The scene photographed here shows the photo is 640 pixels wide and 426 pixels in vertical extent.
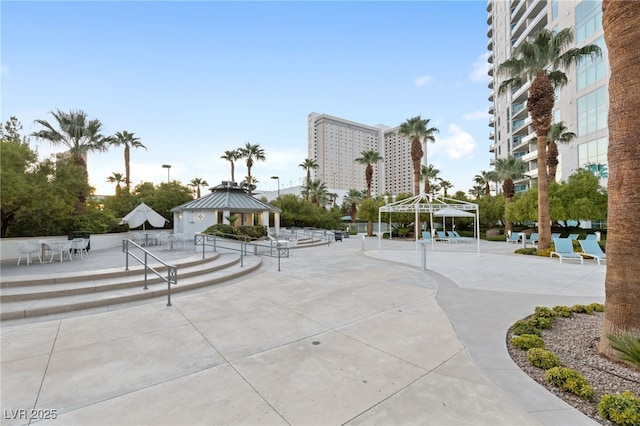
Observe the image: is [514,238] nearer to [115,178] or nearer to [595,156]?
[595,156]

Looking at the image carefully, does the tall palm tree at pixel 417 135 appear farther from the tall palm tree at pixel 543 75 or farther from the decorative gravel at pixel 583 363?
the decorative gravel at pixel 583 363

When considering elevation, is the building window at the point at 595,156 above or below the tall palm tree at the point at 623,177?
above

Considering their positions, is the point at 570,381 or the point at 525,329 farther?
the point at 525,329

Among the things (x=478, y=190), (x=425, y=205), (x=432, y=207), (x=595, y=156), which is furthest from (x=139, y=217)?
(x=478, y=190)

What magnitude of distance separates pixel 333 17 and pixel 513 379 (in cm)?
1494

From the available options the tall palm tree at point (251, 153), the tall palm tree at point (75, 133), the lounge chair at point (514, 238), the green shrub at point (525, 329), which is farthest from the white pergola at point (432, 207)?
the tall palm tree at point (251, 153)

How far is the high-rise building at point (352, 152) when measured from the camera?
371 ft

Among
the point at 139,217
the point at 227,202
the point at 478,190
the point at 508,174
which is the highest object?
the point at 478,190

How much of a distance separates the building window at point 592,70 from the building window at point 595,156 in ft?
19.2

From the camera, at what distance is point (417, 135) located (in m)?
28.0

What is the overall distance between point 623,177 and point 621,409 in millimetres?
2723

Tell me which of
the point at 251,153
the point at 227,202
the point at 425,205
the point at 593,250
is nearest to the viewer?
the point at 593,250

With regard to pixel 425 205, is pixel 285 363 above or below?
below

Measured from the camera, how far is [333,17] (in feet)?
41.7
